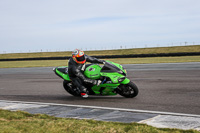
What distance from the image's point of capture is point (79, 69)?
8523mm

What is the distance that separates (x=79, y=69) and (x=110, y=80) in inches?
44.4

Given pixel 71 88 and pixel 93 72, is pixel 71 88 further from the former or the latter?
pixel 93 72

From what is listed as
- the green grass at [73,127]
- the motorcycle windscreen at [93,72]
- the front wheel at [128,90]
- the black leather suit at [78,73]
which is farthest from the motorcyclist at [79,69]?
the green grass at [73,127]

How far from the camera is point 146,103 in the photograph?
7.61 metres

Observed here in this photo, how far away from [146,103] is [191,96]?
1.72 meters

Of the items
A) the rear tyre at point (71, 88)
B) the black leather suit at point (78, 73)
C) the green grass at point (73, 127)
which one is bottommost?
the green grass at point (73, 127)

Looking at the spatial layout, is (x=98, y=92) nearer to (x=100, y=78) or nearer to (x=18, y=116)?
(x=100, y=78)

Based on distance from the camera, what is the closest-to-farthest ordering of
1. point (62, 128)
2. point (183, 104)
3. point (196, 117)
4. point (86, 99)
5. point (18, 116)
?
point (62, 128), point (196, 117), point (18, 116), point (183, 104), point (86, 99)

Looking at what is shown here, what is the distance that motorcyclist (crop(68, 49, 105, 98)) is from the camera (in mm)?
8414

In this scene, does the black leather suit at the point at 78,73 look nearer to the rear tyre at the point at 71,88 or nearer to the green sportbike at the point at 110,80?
the green sportbike at the point at 110,80

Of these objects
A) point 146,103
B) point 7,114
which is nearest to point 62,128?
point 7,114

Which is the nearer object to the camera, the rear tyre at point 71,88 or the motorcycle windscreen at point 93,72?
the motorcycle windscreen at point 93,72

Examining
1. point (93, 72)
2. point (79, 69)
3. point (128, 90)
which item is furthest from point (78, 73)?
point (128, 90)

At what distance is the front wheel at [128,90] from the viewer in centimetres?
827
